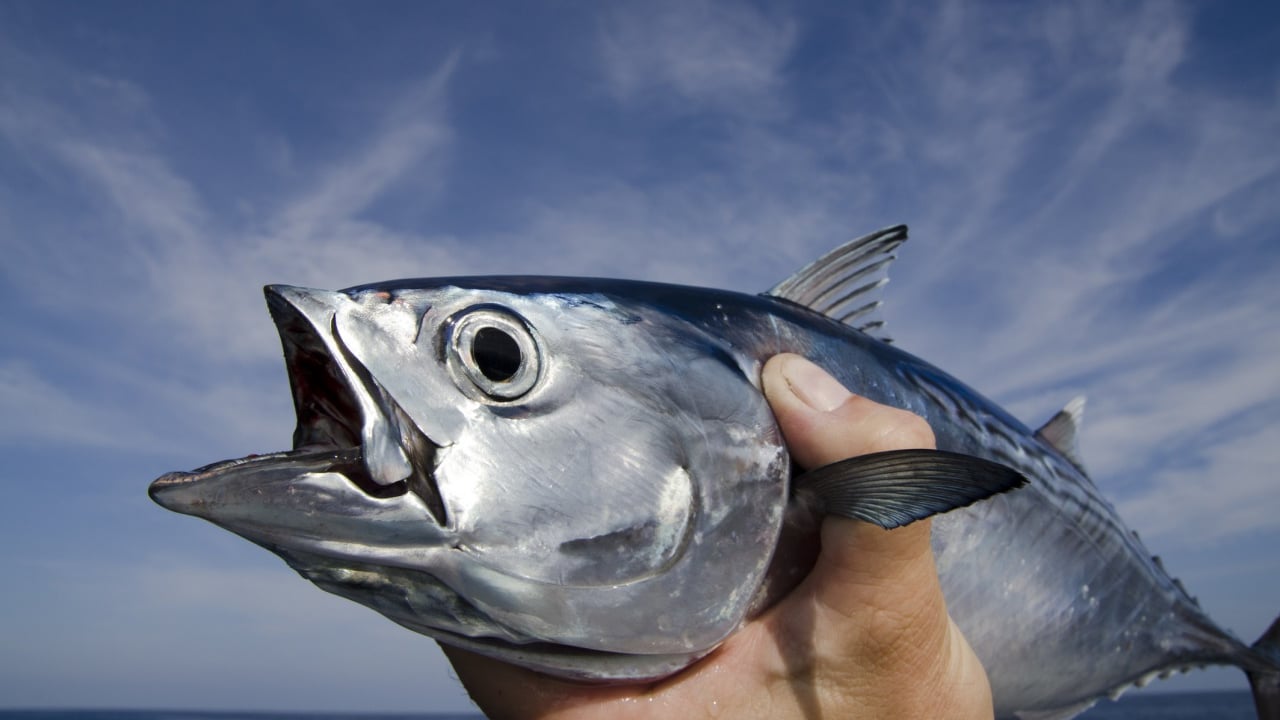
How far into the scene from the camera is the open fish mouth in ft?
5.13

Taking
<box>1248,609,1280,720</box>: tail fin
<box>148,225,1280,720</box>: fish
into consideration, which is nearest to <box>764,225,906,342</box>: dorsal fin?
<box>148,225,1280,720</box>: fish

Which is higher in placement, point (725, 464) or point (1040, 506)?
point (1040, 506)

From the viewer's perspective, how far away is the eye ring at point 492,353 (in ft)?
5.62

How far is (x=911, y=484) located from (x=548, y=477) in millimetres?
789

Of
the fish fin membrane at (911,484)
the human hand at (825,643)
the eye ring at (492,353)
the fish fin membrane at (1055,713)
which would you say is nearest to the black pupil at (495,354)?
the eye ring at (492,353)

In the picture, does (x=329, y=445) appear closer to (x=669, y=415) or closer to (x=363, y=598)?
(x=363, y=598)

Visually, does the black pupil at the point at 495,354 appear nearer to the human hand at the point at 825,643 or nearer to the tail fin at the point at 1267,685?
the human hand at the point at 825,643

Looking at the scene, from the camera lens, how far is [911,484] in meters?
1.81

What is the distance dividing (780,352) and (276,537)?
135cm

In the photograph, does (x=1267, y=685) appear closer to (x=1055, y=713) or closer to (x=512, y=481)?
(x=1055, y=713)

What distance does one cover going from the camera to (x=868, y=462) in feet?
6.06

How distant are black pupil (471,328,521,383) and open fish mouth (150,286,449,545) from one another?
0.20 meters

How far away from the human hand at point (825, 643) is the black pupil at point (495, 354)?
2.16 ft

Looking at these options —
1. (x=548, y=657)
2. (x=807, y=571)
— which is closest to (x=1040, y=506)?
(x=807, y=571)
